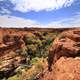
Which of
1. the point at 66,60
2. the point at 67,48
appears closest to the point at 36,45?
the point at 67,48

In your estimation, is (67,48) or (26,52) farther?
(26,52)

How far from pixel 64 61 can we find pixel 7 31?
55025 mm

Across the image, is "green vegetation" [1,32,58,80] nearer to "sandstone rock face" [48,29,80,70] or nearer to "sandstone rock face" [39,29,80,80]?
"sandstone rock face" [48,29,80,70]

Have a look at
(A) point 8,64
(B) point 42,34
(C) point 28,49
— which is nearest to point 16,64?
(A) point 8,64

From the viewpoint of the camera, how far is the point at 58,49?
17453 mm

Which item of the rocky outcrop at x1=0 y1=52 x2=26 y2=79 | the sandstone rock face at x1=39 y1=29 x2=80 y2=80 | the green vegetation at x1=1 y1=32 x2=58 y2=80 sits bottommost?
the rocky outcrop at x1=0 y1=52 x2=26 y2=79

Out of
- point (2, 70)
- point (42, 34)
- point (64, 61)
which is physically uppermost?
point (64, 61)

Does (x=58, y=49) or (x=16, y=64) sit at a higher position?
(x=58, y=49)

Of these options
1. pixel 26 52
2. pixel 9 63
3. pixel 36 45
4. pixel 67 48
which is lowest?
pixel 9 63

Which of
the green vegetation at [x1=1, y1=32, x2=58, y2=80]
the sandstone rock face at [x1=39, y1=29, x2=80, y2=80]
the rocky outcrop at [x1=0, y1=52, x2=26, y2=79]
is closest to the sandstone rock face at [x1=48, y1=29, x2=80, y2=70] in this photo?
the sandstone rock face at [x1=39, y1=29, x2=80, y2=80]

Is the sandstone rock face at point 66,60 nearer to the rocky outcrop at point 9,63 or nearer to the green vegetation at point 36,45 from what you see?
the rocky outcrop at point 9,63

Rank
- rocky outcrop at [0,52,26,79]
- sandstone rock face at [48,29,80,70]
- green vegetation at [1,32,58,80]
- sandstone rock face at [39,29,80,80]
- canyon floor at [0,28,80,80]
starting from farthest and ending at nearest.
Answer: green vegetation at [1,32,58,80] → rocky outcrop at [0,52,26,79] → canyon floor at [0,28,80,80] → sandstone rock face at [48,29,80,70] → sandstone rock face at [39,29,80,80]

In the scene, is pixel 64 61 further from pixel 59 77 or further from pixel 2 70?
pixel 2 70

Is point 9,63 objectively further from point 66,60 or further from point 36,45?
point 66,60
